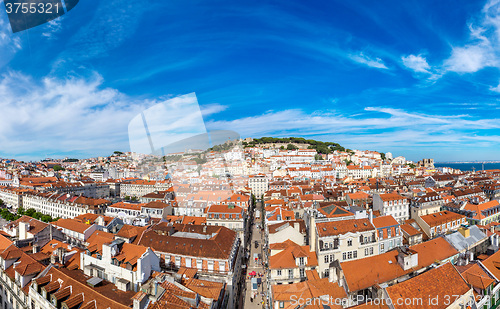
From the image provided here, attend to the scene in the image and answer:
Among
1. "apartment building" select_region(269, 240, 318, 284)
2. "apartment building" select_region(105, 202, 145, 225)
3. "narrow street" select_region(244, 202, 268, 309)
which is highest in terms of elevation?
"apartment building" select_region(105, 202, 145, 225)

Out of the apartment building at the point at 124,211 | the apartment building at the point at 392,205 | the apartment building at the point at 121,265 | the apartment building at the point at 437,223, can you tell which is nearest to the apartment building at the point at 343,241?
the apartment building at the point at 437,223

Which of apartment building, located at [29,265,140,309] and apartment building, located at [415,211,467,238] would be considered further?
apartment building, located at [415,211,467,238]

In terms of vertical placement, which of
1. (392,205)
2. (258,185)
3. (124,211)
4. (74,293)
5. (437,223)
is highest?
(258,185)

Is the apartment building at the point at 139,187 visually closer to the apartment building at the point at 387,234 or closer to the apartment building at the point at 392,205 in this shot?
the apartment building at the point at 392,205

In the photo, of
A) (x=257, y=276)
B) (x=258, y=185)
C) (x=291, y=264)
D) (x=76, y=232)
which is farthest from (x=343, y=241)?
(x=258, y=185)

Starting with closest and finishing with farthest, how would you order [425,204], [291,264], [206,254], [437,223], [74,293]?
[74,293]
[291,264]
[206,254]
[437,223]
[425,204]

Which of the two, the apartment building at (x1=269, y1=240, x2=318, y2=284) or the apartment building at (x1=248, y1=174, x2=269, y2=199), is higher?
the apartment building at (x1=248, y1=174, x2=269, y2=199)

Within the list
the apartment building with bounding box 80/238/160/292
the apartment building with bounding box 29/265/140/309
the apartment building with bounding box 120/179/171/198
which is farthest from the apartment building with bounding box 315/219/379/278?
the apartment building with bounding box 120/179/171/198

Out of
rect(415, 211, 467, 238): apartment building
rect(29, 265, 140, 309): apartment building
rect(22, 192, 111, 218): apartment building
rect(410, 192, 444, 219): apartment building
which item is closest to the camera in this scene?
rect(29, 265, 140, 309): apartment building

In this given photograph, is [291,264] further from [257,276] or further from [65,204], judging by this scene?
[65,204]

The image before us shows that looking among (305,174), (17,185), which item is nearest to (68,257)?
(17,185)

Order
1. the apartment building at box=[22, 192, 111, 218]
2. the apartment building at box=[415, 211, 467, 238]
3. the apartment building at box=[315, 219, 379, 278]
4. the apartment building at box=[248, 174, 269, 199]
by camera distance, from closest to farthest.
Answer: the apartment building at box=[315, 219, 379, 278]
the apartment building at box=[415, 211, 467, 238]
the apartment building at box=[22, 192, 111, 218]
the apartment building at box=[248, 174, 269, 199]

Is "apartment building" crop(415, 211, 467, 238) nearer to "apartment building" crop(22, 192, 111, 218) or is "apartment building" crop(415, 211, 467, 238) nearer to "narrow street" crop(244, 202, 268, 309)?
"narrow street" crop(244, 202, 268, 309)

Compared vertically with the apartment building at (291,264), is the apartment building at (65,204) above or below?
above
